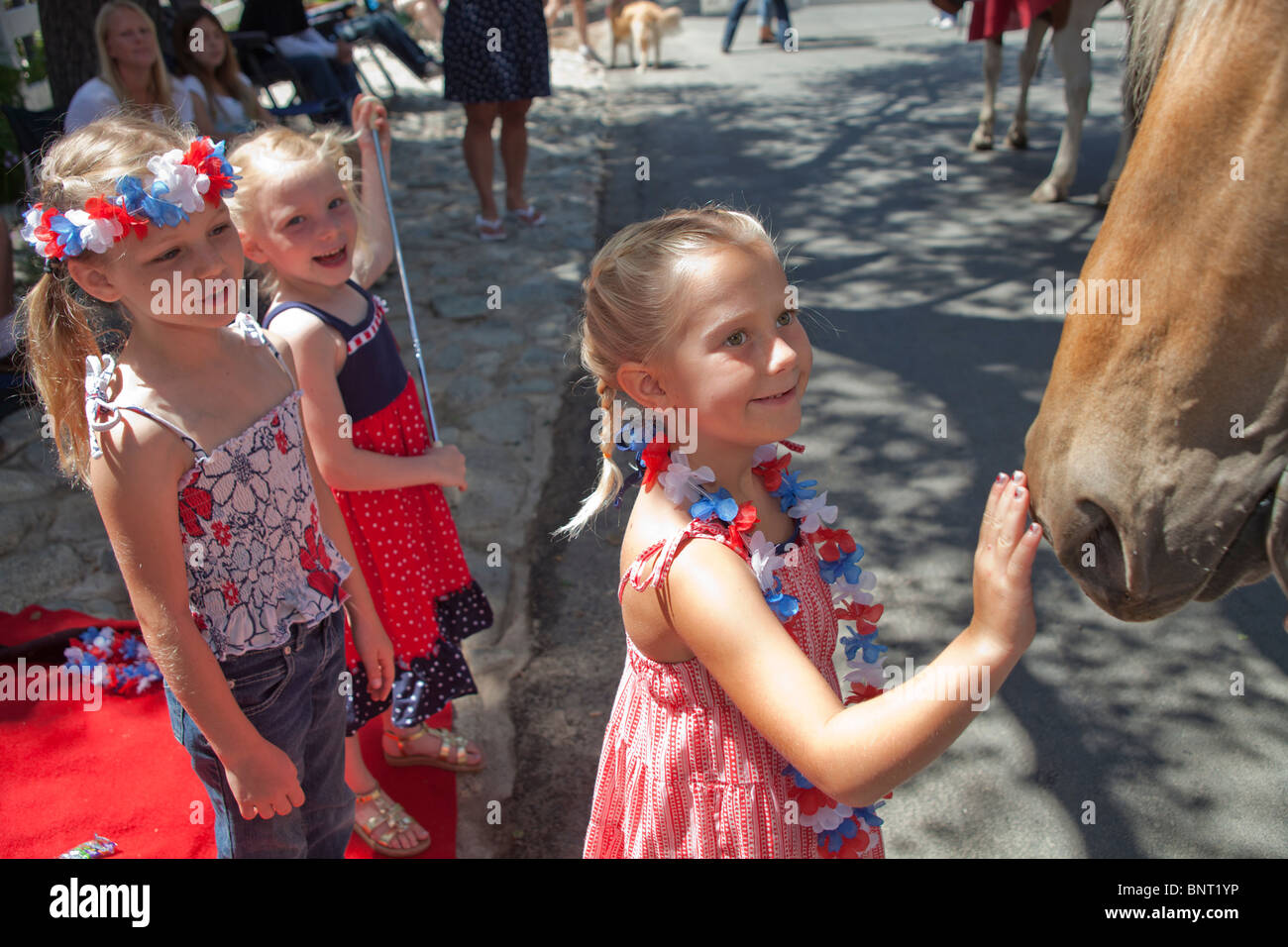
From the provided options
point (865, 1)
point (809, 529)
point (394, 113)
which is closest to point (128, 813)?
point (809, 529)

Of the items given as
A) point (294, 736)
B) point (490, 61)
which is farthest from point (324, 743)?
point (490, 61)

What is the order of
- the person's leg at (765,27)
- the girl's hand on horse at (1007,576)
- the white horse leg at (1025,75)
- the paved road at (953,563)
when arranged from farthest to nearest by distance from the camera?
the person's leg at (765,27) < the white horse leg at (1025,75) < the paved road at (953,563) < the girl's hand on horse at (1007,576)

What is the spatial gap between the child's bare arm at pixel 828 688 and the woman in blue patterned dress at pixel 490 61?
5.96m

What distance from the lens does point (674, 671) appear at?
1660 mm

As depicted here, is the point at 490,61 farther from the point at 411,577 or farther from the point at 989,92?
the point at 411,577

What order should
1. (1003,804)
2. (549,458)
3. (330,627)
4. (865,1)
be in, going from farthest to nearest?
(865,1), (549,458), (1003,804), (330,627)

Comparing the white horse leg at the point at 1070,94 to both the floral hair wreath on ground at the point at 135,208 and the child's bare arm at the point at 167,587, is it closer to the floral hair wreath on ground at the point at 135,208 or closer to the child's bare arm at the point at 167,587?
the floral hair wreath on ground at the point at 135,208

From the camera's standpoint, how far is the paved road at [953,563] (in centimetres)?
276

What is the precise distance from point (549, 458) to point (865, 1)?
16189 millimetres

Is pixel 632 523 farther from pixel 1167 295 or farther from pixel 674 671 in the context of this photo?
pixel 1167 295

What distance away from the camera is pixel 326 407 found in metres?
2.37

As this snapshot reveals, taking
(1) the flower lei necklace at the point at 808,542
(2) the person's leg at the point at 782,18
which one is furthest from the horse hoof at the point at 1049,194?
(2) the person's leg at the point at 782,18

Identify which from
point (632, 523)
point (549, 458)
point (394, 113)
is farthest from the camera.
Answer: point (394, 113)

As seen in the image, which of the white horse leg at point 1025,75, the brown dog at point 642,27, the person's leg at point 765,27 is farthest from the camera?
the person's leg at point 765,27
